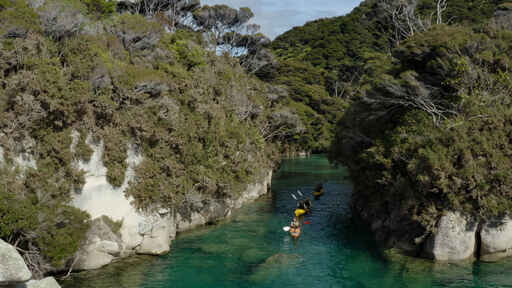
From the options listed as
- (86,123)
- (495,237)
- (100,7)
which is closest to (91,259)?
(86,123)

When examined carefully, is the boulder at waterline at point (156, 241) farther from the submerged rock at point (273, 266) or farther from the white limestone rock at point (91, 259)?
the submerged rock at point (273, 266)

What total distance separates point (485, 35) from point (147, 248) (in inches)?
918

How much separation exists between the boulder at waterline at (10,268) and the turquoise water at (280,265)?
5.22 metres

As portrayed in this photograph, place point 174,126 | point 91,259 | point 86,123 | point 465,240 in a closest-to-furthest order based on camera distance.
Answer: point 91,259
point 86,123
point 465,240
point 174,126

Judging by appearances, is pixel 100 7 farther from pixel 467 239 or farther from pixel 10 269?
pixel 467 239

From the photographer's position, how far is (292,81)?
82.2 metres

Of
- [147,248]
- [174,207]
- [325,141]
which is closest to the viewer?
[147,248]

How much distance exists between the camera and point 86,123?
69.4 feet

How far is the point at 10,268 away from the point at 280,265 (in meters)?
12.9

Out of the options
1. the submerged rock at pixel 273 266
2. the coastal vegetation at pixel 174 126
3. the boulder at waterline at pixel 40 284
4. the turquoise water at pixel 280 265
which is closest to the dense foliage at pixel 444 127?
the coastal vegetation at pixel 174 126

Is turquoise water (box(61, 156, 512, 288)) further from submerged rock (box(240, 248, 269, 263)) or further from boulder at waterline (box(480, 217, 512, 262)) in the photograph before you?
boulder at waterline (box(480, 217, 512, 262))

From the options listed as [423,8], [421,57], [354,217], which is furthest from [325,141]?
[421,57]

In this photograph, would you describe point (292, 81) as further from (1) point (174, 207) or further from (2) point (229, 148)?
(1) point (174, 207)

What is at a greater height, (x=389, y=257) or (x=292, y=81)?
(x=292, y=81)
